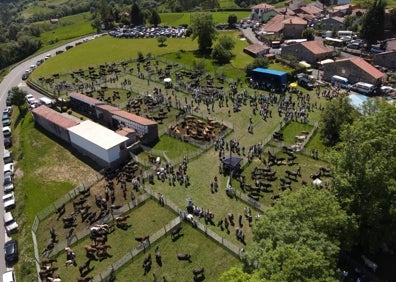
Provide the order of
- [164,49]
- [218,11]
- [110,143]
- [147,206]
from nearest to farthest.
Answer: [147,206], [110,143], [164,49], [218,11]

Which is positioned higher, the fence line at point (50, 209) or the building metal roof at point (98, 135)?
the building metal roof at point (98, 135)

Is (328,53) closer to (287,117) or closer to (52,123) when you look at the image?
(287,117)

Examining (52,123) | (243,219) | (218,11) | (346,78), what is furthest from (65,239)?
(218,11)

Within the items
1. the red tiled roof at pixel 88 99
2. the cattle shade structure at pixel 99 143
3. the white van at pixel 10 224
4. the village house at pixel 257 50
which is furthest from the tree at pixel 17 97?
the village house at pixel 257 50

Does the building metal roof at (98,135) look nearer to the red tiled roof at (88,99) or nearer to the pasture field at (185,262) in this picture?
the red tiled roof at (88,99)

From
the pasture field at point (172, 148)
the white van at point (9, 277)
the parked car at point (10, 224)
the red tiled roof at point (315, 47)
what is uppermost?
the red tiled roof at point (315, 47)

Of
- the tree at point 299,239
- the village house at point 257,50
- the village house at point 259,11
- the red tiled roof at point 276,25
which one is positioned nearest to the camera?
the tree at point 299,239

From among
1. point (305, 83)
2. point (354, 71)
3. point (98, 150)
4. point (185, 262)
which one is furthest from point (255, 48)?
point (185, 262)
